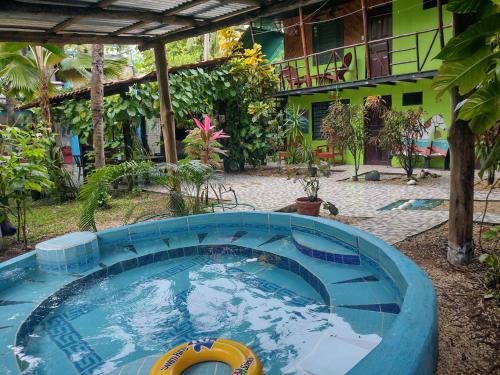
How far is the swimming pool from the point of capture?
2.65 m

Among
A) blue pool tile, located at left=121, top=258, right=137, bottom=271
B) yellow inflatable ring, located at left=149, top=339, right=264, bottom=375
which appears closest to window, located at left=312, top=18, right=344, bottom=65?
blue pool tile, located at left=121, top=258, right=137, bottom=271

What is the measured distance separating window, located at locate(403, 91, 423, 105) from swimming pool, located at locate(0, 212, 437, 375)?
8916 millimetres

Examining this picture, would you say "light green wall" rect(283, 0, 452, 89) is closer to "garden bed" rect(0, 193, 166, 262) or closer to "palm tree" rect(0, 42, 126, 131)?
"palm tree" rect(0, 42, 126, 131)

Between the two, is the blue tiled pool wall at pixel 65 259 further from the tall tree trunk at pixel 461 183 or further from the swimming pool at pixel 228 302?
the tall tree trunk at pixel 461 183

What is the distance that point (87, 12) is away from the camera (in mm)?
4078

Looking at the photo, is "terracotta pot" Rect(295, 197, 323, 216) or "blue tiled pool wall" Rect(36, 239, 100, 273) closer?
"blue tiled pool wall" Rect(36, 239, 100, 273)

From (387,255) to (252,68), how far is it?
9.92 metres

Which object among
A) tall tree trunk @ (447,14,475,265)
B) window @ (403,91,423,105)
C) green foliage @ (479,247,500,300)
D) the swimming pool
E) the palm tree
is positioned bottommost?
the swimming pool

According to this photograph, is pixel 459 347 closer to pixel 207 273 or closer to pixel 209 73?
pixel 207 273

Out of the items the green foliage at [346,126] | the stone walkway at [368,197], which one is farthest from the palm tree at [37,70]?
the green foliage at [346,126]

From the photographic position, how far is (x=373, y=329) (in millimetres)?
2908

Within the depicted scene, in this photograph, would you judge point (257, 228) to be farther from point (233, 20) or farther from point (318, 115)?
point (318, 115)

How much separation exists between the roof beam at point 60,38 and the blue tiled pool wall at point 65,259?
255cm

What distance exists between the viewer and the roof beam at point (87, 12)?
366cm
